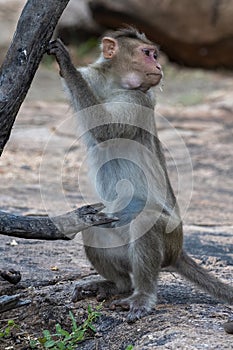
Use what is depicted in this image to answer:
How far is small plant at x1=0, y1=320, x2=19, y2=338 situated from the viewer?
5.05 meters

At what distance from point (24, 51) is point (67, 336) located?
5.93 feet

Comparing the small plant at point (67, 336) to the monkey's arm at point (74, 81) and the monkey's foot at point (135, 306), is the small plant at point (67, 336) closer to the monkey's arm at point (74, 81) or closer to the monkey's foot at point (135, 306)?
the monkey's foot at point (135, 306)

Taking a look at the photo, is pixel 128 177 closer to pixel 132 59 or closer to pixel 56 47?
pixel 132 59

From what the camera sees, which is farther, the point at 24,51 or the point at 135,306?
the point at 135,306

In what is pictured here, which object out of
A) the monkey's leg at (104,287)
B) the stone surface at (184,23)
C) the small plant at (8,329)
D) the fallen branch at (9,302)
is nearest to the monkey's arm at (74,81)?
the monkey's leg at (104,287)

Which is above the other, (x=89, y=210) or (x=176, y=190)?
(x=89, y=210)

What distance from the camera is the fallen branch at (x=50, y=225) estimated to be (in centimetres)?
464

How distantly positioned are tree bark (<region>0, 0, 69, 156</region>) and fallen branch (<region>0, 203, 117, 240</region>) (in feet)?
1.97

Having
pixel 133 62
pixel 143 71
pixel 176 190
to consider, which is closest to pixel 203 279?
pixel 143 71

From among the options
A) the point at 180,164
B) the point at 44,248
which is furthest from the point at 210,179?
the point at 44,248

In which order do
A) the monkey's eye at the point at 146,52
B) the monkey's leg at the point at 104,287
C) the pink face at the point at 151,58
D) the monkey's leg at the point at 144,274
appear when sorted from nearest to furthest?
the monkey's leg at the point at 144,274
the monkey's leg at the point at 104,287
the pink face at the point at 151,58
the monkey's eye at the point at 146,52

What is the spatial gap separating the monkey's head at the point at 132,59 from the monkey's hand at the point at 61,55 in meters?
0.57

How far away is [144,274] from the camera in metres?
5.12

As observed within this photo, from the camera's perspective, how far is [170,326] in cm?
471
